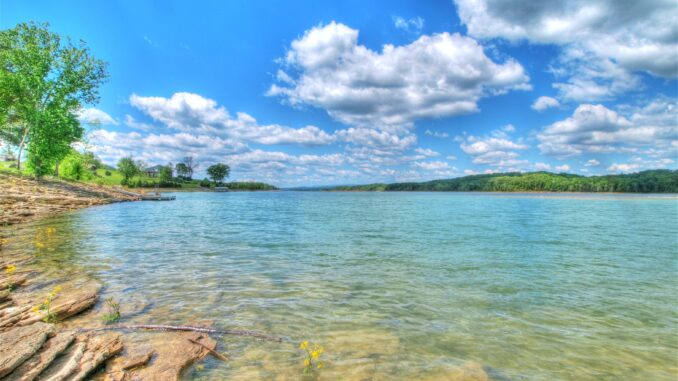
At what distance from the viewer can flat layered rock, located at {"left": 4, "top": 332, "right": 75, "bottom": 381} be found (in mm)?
5008

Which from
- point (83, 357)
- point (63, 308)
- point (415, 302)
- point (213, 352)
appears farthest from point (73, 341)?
point (415, 302)

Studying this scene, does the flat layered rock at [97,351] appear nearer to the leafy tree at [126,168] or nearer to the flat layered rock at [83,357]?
the flat layered rock at [83,357]

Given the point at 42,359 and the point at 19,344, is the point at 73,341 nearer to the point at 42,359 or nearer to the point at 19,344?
the point at 19,344

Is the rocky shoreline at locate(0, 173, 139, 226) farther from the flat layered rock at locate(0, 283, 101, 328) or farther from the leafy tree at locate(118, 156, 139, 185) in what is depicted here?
the leafy tree at locate(118, 156, 139, 185)

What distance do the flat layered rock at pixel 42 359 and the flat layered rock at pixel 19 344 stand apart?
8 centimetres

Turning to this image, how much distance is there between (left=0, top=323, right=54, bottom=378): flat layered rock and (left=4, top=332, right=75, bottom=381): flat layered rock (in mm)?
84

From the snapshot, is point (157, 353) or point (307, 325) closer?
point (157, 353)

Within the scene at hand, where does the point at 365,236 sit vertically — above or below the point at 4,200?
below

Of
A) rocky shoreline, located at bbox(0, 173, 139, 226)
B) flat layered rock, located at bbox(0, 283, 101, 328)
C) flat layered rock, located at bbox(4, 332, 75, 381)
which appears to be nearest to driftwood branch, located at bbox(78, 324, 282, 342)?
flat layered rock, located at bbox(4, 332, 75, 381)

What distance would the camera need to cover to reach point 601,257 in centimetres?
1844

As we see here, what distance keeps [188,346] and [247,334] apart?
1.36m

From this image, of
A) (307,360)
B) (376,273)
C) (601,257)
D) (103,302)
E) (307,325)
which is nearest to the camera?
(307,360)

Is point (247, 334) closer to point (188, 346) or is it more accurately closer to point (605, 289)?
point (188, 346)

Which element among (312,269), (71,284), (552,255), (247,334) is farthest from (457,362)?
(552,255)
